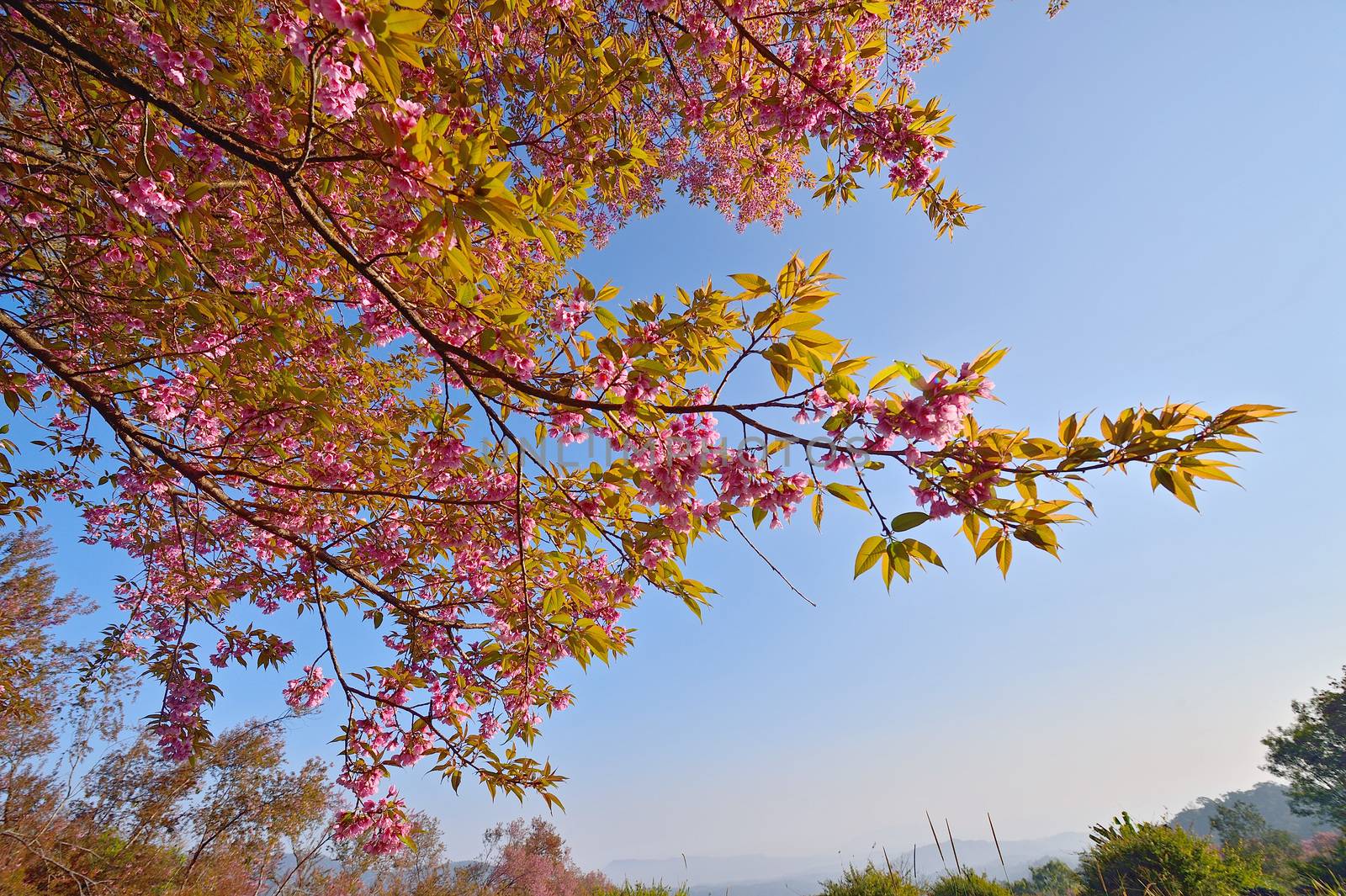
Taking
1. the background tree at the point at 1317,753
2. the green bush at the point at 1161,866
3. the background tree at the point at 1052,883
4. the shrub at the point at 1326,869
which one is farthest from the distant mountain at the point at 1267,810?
the green bush at the point at 1161,866

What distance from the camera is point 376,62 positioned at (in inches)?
39.8

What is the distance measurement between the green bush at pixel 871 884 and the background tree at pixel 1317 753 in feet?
116

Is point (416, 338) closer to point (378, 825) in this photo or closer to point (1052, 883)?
point (378, 825)

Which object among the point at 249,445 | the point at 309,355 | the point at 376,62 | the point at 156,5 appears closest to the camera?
the point at 376,62

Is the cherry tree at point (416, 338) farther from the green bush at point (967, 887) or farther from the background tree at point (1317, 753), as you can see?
the background tree at point (1317, 753)

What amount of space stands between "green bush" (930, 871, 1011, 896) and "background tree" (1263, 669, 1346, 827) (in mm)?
34154

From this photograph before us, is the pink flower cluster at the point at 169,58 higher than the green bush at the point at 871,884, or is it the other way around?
the pink flower cluster at the point at 169,58

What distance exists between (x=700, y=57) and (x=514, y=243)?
159 centimetres

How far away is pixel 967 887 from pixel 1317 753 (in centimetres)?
3647

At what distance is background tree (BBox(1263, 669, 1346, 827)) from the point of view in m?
26.5

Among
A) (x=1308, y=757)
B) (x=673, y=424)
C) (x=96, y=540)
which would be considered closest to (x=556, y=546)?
(x=673, y=424)

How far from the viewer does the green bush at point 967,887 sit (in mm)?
7949

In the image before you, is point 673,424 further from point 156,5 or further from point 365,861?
point 365,861

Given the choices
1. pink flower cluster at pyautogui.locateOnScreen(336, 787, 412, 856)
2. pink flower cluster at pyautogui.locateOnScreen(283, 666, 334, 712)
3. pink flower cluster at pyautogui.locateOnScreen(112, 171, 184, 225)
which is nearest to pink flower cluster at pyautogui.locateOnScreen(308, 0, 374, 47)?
pink flower cluster at pyautogui.locateOnScreen(112, 171, 184, 225)
